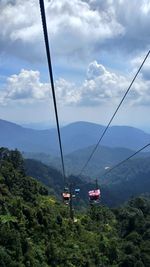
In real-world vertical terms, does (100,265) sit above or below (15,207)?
below

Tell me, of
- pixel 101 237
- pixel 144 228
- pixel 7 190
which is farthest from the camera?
pixel 144 228

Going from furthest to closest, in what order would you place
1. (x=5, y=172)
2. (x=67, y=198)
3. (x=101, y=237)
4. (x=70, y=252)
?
(x=5, y=172) → (x=101, y=237) → (x=70, y=252) → (x=67, y=198)

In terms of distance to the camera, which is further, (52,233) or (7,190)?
(7,190)

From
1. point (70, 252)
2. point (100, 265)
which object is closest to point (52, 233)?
point (70, 252)

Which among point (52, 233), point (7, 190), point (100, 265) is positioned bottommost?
point (100, 265)

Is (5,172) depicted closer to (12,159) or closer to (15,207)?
(12,159)

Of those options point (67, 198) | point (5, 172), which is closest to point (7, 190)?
point (5, 172)
